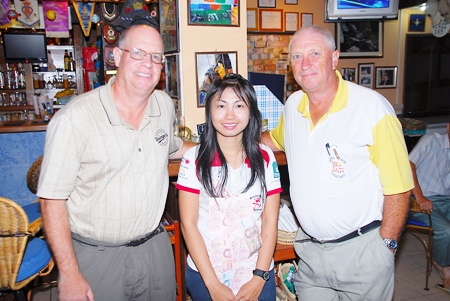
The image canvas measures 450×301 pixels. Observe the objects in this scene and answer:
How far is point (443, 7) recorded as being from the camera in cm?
528

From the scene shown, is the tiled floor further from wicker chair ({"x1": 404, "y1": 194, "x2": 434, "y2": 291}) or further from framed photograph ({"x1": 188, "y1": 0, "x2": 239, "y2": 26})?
framed photograph ({"x1": 188, "y1": 0, "x2": 239, "y2": 26})

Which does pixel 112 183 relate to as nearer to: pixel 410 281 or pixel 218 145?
pixel 218 145

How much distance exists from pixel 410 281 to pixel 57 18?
4.92 meters

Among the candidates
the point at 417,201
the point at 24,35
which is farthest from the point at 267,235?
the point at 24,35

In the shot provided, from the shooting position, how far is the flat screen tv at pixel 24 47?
20.8 feet

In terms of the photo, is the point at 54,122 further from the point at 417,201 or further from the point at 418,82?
the point at 418,82

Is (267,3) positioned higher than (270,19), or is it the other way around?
(267,3)

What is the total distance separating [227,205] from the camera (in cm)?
190

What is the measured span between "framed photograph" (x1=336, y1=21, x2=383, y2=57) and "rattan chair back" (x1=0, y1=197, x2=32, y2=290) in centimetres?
580

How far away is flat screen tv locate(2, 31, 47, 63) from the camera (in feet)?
20.8

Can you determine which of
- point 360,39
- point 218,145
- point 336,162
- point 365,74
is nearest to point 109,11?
point 218,145

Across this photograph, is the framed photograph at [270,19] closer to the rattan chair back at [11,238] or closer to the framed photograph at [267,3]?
the framed photograph at [267,3]

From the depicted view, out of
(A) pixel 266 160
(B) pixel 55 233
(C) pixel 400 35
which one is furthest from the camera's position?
(C) pixel 400 35

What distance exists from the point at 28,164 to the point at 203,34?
2.18 m
